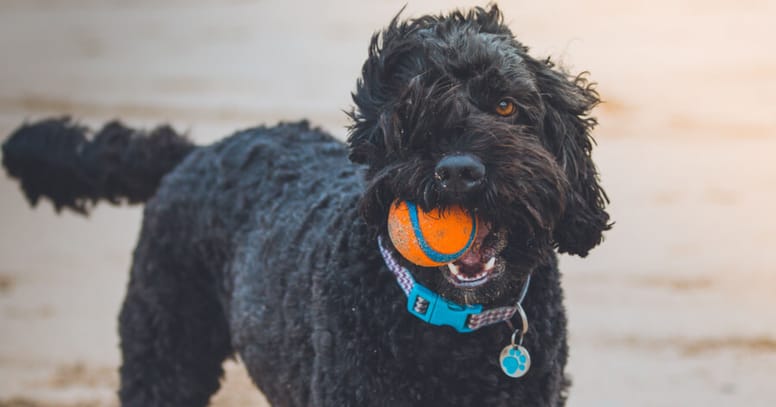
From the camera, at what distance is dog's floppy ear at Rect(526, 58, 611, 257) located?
3.63m

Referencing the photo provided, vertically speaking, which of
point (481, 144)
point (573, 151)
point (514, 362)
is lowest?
point (514, 362)

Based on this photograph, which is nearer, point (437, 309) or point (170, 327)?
point (437, 309)

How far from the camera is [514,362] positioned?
3.66 meters

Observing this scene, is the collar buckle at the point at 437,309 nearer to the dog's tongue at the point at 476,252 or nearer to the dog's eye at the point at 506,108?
the dog's tongue at the point at 476,252

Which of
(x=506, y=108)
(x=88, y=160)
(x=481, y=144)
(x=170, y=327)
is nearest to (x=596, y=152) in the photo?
(x=88, y=160)

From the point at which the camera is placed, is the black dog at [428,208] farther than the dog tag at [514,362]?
No

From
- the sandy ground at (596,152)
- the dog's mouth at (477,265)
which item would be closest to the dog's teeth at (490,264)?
the dog's mouth at (477,265)

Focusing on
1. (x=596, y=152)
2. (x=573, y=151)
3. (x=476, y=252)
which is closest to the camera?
(x=476, y=252)

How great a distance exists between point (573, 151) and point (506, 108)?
30 cm

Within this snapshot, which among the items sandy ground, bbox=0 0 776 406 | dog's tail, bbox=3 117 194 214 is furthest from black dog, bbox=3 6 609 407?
dog's tail, bbox=3 117 194 214

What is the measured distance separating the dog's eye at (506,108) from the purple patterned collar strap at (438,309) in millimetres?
546

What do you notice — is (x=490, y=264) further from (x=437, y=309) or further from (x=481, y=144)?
(x=481, y=144)

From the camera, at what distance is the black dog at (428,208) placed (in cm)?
337

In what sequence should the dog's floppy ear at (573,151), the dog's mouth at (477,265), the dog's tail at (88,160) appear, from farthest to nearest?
the dog's tail at (88,160) < the dog's floppy ear at (573,151) < the dog's mouth at (477,265)
